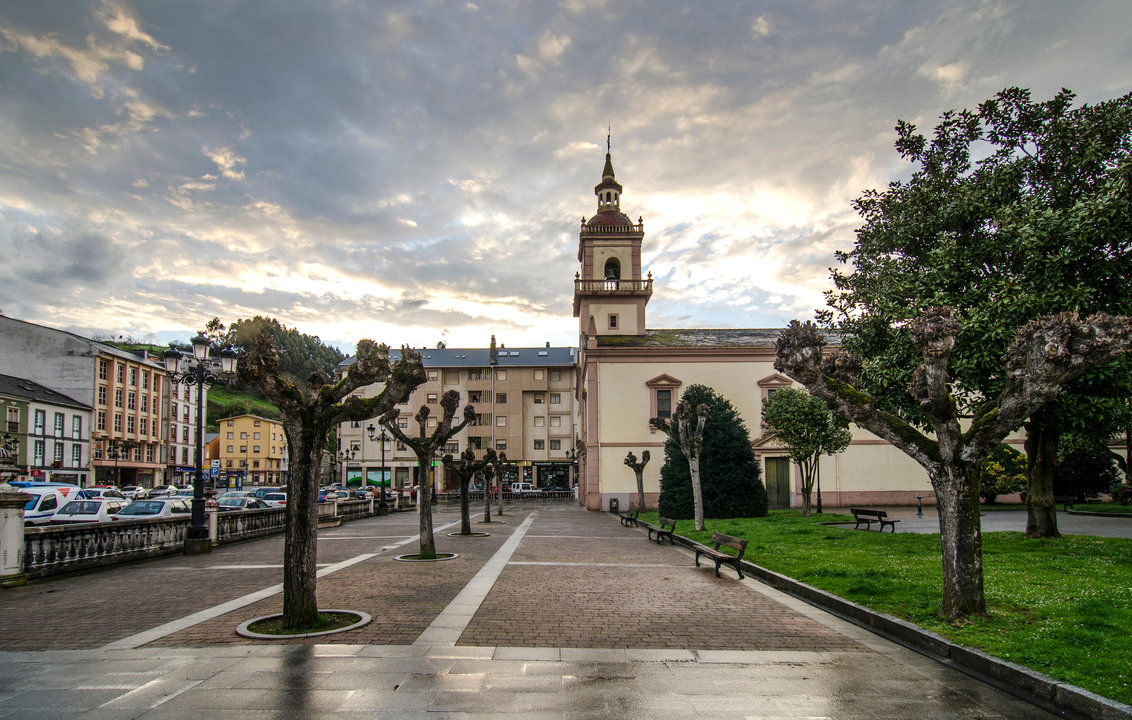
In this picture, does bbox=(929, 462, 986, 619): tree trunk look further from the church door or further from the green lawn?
the church door

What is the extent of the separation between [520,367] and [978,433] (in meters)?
69.7

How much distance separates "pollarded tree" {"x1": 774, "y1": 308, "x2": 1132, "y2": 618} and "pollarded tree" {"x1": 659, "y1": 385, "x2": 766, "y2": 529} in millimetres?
20085

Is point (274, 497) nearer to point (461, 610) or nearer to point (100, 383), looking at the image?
point (461, 610)

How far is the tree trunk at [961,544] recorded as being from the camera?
8.36 m

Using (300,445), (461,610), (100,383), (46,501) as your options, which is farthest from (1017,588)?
(100,383)

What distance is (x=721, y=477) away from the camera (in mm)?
29156

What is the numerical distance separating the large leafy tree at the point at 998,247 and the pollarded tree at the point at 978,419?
11.9ft

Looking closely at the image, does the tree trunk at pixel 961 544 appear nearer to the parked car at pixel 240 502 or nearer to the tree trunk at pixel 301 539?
the tree trunk at pixel 301 539

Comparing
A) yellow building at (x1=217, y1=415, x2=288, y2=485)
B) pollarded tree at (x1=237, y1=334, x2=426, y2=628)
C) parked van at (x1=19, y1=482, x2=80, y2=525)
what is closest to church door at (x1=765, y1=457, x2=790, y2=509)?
parked van at (x1=19, y1=482, x2=80, y2=525)

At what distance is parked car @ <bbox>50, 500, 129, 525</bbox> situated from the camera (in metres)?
20.3

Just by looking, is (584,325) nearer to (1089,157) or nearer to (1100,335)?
(1089,157)

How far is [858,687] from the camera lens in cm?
640

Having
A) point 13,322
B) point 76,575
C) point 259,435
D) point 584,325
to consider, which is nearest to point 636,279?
point 584,325

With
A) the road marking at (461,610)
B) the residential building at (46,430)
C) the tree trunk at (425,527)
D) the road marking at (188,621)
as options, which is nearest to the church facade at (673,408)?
the tree trunk at (425,527)
